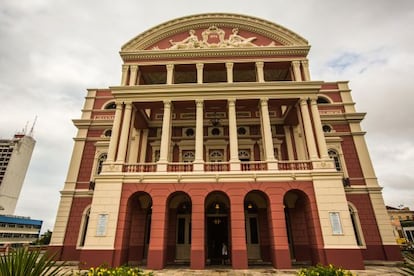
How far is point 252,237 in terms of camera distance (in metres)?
16.4

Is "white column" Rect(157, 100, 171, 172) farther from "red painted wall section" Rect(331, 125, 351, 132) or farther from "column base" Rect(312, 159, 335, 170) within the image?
"red painted wall section" Rect(331, 125, 351, 132)

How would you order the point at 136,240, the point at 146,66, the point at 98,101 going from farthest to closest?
the point at 98,101 < the point at 146,66 < the point at 136,240

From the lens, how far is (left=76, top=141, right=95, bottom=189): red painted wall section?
1847cm

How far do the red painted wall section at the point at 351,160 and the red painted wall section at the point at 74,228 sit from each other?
2062 cm

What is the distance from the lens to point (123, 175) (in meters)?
14.2

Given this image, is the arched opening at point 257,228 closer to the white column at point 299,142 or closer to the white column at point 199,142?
the white column at point 199,142

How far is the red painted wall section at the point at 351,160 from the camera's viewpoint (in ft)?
58.2

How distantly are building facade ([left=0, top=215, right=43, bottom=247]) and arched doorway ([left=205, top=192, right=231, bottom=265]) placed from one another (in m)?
51.5

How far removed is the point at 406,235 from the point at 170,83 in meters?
68.8

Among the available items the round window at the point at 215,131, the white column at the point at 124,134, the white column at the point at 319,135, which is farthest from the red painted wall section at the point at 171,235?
the white column at the point at 319,135

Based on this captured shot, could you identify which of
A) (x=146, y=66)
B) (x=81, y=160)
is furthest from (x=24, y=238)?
(x=146, y=66)

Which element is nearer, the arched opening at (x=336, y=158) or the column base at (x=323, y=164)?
the column base at (x=323, y=164)

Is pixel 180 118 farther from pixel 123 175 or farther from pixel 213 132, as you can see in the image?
pixel 123 175

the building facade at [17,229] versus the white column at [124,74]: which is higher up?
the white column at [124,74]
